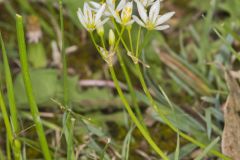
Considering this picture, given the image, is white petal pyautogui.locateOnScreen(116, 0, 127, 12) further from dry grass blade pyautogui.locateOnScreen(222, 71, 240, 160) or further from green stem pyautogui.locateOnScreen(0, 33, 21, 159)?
dry grass blade pyautogui.locateOnScreen(222, 71, 240, 160)

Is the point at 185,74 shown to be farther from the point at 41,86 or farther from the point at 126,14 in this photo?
the point at 126,14

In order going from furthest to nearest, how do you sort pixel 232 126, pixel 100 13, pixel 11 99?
pixel 232 126
pixel 11 99
pixel 100 13

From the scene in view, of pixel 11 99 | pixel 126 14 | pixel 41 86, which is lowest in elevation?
pixel 41 86

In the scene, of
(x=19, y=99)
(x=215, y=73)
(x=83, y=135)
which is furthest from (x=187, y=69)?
(x=19, y=99)

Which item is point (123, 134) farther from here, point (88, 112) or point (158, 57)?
point (158, 57)

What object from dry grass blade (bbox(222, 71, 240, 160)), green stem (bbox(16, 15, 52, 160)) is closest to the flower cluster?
green stem (bbox(16, 15, 52, 160))

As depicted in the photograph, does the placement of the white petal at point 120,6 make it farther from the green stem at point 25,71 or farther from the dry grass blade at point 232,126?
the dry grass blade at point 232,126

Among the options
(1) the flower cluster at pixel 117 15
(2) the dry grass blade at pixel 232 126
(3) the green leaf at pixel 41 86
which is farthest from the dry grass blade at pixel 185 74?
(1) the flower cluster at pixel 117 15

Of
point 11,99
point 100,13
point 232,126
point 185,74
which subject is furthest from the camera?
point 185,74

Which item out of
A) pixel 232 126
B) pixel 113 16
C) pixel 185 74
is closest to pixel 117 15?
pixel 113 16
